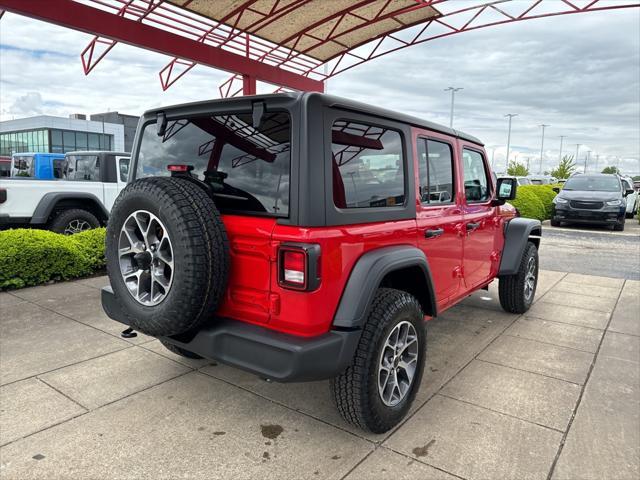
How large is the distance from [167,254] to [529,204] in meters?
14.3

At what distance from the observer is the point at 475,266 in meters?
4.03

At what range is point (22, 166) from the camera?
1366 centimetres

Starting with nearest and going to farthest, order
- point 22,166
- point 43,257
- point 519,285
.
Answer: point 519,285 → point 43,257 → point 22,166

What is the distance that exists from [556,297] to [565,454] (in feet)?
12.4

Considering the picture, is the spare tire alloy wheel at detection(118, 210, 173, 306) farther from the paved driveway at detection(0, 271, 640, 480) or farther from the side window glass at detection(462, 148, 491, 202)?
the side window glass at detection(462, 148, 491, 202)

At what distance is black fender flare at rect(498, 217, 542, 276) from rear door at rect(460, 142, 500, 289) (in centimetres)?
17

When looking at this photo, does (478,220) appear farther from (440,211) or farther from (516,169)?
(516,169)

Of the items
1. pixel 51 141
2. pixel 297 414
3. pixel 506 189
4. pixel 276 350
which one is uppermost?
pixel 51 141

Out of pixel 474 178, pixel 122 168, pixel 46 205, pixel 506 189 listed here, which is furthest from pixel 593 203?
pixel 46 205

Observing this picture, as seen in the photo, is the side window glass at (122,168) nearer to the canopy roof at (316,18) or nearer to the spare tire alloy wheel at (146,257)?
the canopy roof at (316,18)

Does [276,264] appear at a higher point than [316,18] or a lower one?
lower

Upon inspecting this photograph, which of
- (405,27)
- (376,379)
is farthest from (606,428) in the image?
(405,27)

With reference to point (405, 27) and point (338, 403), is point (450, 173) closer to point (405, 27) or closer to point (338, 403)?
point (338, 403)

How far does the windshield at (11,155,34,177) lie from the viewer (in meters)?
13.1
